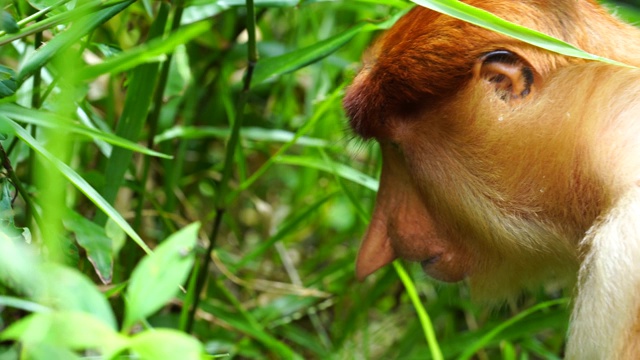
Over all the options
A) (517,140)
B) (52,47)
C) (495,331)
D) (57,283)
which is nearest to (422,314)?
(495,331)

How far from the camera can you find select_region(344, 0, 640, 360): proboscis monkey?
2.02 metres

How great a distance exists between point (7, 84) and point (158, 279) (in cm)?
91

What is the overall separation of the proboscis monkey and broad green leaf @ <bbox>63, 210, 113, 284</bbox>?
0.82 meters

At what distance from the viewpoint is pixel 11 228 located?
1776 mm

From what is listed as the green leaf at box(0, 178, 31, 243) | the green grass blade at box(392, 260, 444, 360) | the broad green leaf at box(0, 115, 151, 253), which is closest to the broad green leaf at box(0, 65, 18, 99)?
the broad green leaf at box(0, 115, 151, 253)

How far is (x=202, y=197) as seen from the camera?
394cm

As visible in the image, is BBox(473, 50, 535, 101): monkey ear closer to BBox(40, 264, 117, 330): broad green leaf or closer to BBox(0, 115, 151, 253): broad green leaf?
BBox(0, 115, 151, 253): broad green leaf

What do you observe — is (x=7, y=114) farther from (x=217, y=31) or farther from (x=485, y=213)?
(x=217, y=31)

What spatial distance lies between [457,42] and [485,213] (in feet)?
1.65

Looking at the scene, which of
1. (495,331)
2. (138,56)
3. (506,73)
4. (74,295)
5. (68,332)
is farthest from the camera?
(495,331)

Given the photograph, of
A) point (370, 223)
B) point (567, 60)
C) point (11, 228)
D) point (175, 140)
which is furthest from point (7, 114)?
point (175, 140)

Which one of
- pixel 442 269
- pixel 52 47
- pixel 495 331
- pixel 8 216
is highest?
pixel 52 47

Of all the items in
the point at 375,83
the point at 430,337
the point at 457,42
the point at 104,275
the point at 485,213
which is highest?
the point at 457,42

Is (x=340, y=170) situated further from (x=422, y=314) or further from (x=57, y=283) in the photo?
(x=57, y=283)
